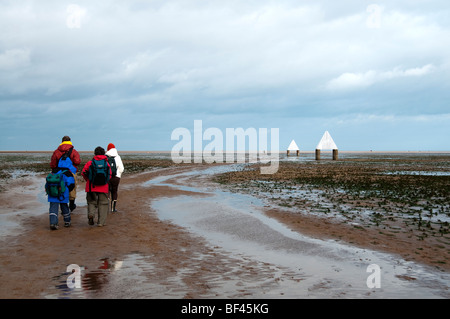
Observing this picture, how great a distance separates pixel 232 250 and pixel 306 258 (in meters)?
1.79

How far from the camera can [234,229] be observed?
10.9 meters

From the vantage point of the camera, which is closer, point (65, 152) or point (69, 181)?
point (69, 181)

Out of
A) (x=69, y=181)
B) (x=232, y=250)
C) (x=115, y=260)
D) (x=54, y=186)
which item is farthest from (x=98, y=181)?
(x=232, y=250)

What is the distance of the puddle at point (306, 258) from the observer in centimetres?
575

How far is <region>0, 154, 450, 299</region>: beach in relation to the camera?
575 centimetres

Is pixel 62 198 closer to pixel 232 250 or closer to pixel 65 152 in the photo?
pixel 65 152

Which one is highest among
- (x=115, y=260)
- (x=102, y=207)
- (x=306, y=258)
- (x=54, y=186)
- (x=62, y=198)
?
(x=54, y=186)

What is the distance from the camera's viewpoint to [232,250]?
8.43 m

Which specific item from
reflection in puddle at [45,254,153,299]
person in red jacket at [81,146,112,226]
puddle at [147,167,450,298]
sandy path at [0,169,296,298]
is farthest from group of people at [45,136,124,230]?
reflection in puddle at [45,254,153,299]

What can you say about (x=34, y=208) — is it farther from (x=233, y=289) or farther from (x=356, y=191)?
(x=356, y=191)

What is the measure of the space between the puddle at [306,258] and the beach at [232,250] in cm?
2

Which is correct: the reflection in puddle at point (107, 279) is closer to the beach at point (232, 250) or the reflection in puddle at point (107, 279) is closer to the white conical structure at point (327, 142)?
the beach at point (232, 250)
